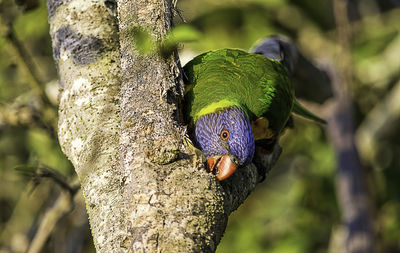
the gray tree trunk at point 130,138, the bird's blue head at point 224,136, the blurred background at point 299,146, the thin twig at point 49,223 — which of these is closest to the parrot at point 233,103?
the bird's blue head at point 224,136

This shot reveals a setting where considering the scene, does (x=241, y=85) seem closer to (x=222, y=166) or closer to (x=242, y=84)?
(x=242, y=84)

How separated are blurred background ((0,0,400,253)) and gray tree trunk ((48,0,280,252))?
1.73 metres

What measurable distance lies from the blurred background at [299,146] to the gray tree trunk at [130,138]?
5.68 feet

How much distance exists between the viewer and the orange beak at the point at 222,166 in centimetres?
201

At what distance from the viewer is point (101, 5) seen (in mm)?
1938

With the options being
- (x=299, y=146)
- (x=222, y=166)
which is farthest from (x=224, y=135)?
(x=299, y=146)

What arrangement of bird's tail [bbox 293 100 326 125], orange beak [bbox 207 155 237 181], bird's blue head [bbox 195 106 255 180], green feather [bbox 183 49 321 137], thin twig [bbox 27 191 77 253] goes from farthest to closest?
bird's tail [bbox 293 100 326 125]
thin twig [bbox 27 191 77 253]
green feather [bbox 183 49 321 137]
bird's blue head [bbox 195 106 255 180]
orange beak [bbox 207 155 237 181]

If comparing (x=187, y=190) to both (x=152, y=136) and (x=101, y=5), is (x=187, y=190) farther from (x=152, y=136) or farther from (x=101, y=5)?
(x=101, y=5)

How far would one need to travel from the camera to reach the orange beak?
2010 mm

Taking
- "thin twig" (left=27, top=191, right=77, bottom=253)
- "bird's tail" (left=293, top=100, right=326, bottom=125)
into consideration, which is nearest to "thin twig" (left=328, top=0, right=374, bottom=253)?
"bird's tail" (left=293, top=100, right=326, bottom=125)

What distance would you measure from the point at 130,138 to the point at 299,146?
3.08 metres

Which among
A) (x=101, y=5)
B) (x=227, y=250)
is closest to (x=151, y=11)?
→ (x=101, y=5)

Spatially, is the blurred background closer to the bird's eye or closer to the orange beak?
the bird's eye

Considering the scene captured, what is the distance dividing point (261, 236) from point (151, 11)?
366 centimetres
